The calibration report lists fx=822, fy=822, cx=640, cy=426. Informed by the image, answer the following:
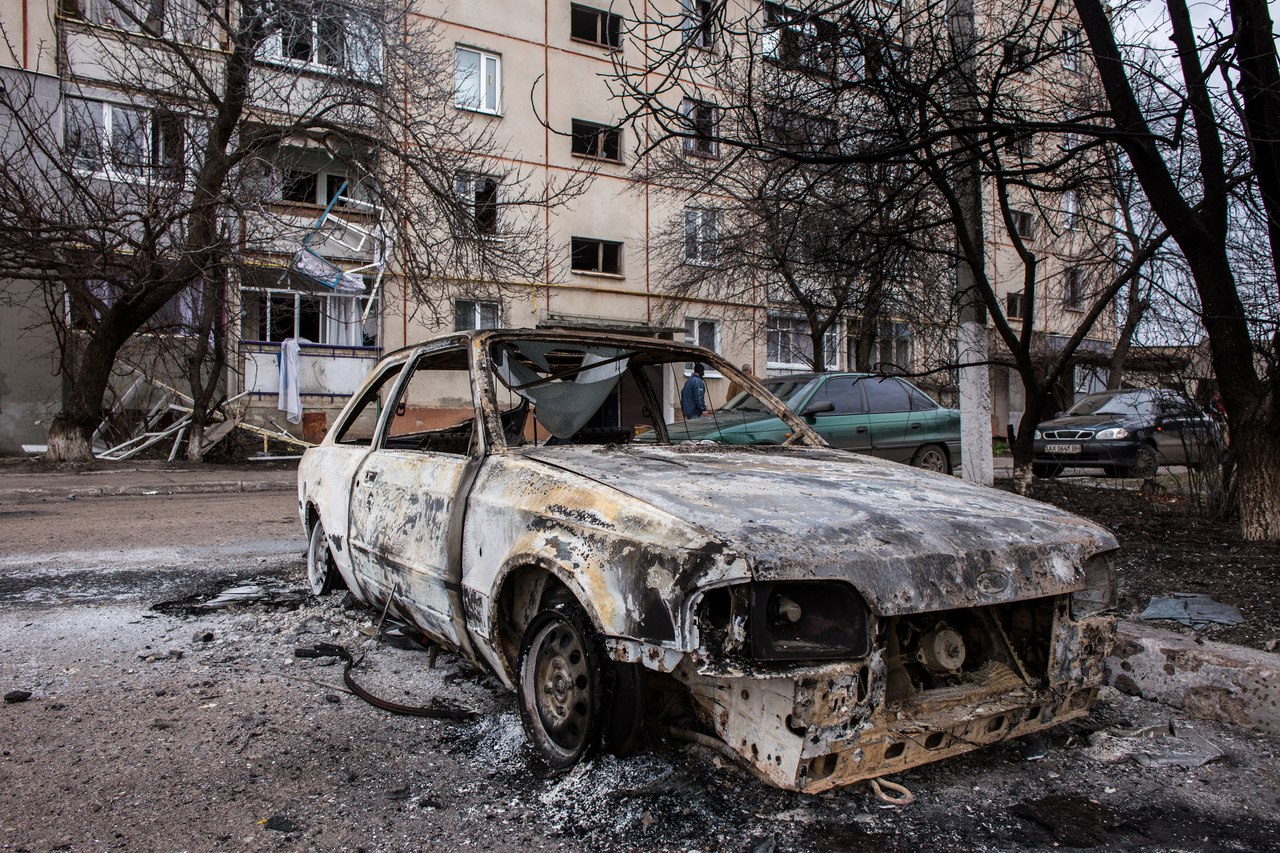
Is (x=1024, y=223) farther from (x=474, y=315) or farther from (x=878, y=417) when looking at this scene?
(x=474, y=315)

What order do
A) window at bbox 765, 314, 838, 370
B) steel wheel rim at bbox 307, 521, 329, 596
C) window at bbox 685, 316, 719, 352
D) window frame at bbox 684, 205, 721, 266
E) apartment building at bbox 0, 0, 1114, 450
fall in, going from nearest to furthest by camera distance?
steel wheel rim at bbox 307, 521, 329, 596, apartment building at bbox 0, 0, 1114, 450, window frame at bbox 684, 205, 721, 266, window at bbox 685, 316, 719, 352, window at bbox 765, 314, 838, 370

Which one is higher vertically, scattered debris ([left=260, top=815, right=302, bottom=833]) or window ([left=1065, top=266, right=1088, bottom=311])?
window ([left=1065, top=266, right=1088, bottom=311])

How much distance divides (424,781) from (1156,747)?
2.45m

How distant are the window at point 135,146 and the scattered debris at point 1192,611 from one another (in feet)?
37.1

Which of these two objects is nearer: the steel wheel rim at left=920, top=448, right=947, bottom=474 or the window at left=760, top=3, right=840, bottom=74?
the window at left=760, top=3, right=840, bottom=74

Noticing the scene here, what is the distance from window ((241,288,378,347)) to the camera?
57.8ft

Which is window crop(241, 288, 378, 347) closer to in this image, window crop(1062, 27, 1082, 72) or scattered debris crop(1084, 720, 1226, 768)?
window crop(1062, 27, 1082, 72)

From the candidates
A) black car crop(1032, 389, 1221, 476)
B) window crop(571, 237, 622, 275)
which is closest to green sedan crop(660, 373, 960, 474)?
black car crop(1032, 389, 1221, 476)

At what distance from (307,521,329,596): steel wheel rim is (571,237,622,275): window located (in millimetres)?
16287

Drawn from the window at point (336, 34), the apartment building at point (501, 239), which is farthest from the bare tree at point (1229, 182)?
the window at point (336, 34)

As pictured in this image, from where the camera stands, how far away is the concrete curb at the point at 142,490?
962cm

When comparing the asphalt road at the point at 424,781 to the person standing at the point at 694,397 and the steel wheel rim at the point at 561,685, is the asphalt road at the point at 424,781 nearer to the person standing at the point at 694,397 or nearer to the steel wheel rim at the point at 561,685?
the steel wheel rim at the point at 561,685

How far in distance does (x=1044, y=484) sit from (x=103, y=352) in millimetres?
13545

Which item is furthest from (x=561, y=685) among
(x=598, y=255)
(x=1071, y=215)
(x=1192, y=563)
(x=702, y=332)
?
(x=702, y=332)
